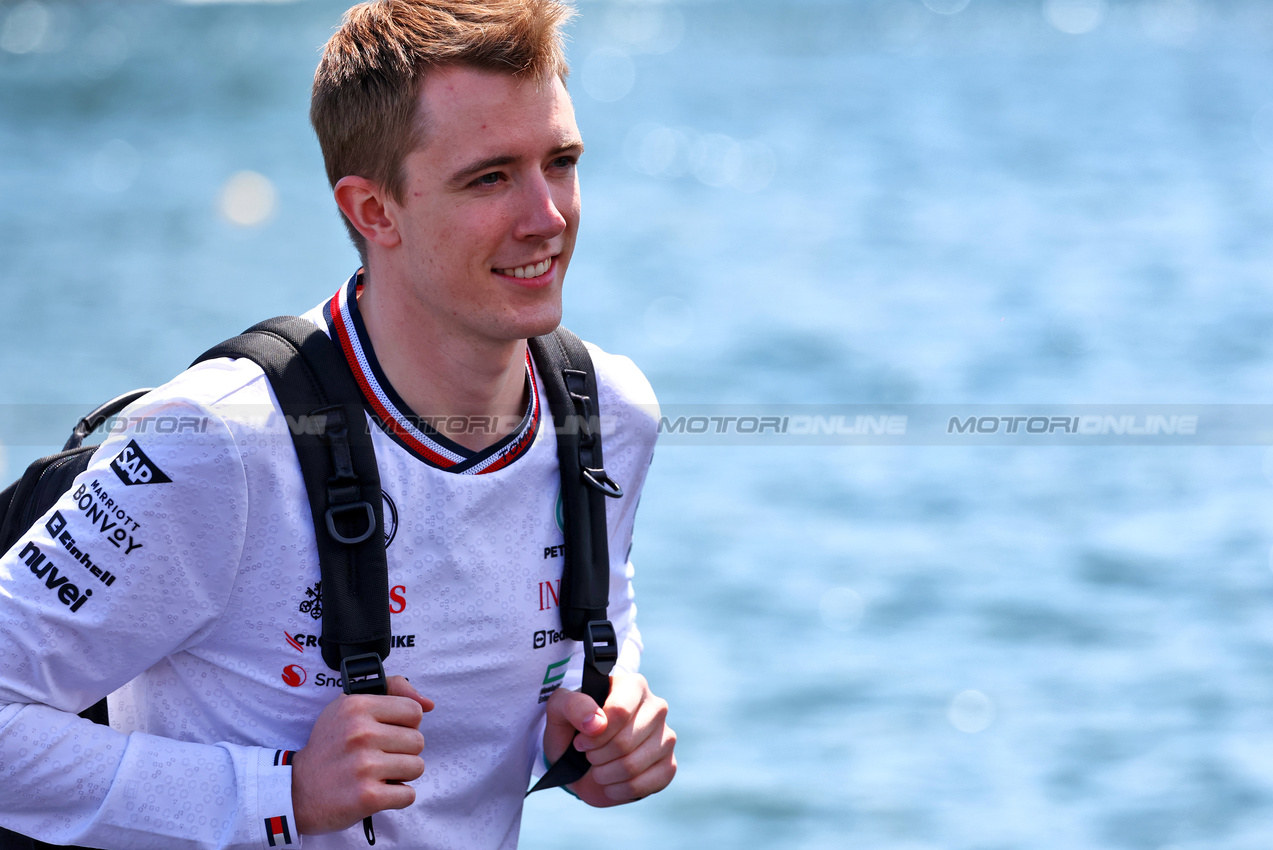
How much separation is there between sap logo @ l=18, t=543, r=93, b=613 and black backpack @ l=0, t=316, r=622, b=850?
21 centimetres

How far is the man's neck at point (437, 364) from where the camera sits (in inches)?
78.4

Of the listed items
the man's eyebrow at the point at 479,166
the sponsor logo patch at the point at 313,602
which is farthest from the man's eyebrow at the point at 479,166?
the sponsor logo patch at the point at 313,602

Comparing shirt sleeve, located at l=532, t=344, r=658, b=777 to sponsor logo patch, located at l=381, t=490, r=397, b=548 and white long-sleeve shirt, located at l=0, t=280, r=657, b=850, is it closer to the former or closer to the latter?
white long-sleeve shirt, located at l=0, t=280, r=657, b=850

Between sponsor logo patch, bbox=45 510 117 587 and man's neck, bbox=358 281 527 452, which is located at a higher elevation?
man's neck, bbox=358 281 527 452

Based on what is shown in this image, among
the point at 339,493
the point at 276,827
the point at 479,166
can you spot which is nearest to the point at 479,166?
the point at 479,166

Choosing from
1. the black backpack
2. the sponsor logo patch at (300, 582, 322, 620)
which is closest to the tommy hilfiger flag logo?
the black backpack

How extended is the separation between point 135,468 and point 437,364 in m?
0.45

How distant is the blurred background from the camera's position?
6492 mm

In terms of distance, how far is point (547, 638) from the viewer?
2119 millimetres

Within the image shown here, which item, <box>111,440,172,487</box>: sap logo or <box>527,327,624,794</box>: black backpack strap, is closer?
<box>111,440,172,487</box>: sap logo

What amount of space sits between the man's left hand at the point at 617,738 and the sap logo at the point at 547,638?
0.08 m

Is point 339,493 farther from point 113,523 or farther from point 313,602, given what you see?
point 113,523

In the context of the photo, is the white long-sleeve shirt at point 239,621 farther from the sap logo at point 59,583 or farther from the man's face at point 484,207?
the man's face at point 484,207

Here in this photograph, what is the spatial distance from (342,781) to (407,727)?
11 centimetres
